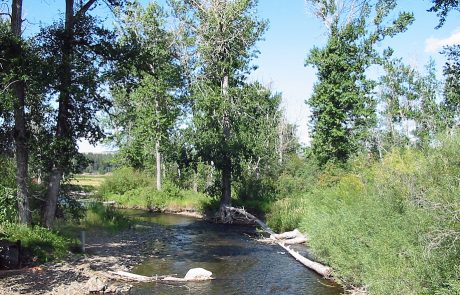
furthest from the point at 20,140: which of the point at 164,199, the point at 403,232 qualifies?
the point at 164,199

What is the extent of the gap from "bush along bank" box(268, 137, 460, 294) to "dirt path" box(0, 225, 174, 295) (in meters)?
6.82

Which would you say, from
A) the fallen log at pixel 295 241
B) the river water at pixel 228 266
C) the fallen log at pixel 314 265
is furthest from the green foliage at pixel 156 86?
the fallen log at pixel 314 265

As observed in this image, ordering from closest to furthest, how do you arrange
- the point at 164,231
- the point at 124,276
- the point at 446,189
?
the point at 446,189 < the point at 124,276 < the point at 164,231

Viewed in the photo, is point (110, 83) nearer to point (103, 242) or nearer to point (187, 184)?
point (103, 242)

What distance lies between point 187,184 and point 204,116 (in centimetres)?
1350

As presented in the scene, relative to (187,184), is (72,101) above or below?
above

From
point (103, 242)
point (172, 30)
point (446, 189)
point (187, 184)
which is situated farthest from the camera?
point (187, 184)

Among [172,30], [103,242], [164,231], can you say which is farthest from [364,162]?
[172,30]

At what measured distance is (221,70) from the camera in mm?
35906

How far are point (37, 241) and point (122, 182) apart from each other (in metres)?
31.4

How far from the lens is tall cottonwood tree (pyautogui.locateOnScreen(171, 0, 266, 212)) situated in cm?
3453

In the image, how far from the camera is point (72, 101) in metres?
17.2

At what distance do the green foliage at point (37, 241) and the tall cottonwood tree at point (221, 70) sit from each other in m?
18.8

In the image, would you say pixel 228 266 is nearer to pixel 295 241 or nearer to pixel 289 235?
pixel 295 241
